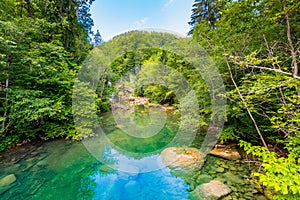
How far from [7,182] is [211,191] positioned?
503 centimetres

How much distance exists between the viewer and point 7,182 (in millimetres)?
3621

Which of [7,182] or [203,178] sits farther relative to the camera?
[203,178]

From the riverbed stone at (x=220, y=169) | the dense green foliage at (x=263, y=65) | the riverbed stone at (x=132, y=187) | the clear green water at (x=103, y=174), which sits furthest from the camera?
the riverbed stone at (x=220, y=169)

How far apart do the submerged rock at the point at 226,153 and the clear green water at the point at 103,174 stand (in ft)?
0.81

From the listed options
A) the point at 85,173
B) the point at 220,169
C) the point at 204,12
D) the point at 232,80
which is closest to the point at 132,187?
the point at 85,173

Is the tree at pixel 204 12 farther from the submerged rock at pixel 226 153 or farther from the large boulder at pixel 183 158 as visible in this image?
the large boulder at pixel 183 158

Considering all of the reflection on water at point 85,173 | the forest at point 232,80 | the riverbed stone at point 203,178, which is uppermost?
the forest at point 232,80

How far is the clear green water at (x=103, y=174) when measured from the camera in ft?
11.2

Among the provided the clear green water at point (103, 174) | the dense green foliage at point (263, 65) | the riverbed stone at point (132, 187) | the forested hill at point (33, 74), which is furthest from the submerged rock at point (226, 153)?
the forested hill at point (33, 74)

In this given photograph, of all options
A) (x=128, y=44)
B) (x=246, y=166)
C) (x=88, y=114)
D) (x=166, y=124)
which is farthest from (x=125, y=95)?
(x=246, y=166)

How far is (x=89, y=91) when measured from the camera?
6449mm

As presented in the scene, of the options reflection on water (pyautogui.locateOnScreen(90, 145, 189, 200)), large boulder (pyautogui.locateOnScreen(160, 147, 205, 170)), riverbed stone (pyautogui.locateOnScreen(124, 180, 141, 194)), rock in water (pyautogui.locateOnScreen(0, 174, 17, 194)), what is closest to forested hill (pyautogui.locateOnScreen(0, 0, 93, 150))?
rock in water (pyautogui.locateOnScreen(0, 174, 17, 194))

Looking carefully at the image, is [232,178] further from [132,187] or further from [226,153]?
[132,187]

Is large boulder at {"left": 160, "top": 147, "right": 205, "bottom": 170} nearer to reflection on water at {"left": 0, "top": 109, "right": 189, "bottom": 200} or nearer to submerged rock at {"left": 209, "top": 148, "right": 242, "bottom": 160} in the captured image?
reflection on water at {"left": 0, "top": 109, "right": 189, "bottom": 200}
